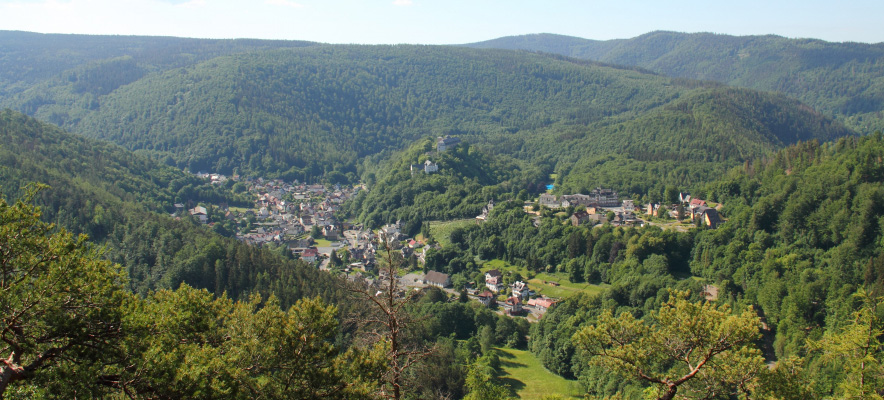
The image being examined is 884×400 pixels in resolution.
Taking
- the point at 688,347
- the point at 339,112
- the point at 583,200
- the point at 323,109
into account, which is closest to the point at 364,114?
the point at 339,112

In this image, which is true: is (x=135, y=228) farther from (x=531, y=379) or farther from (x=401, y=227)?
(x=531, y=379)

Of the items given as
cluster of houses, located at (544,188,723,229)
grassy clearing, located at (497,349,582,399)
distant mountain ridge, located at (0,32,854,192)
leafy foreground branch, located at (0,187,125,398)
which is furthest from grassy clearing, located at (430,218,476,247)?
leafy foreground branch, located at (0,187,125,398)

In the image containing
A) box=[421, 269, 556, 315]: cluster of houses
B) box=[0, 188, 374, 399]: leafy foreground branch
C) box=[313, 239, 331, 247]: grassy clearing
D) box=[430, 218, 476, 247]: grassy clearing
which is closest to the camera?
box=[0, 188, 374, 399]: leafy foreground branch

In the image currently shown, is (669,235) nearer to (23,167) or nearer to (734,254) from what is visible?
(734,254)

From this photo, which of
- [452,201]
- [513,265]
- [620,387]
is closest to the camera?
[620,387]

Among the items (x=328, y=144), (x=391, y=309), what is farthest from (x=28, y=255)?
(x=328, y=144)

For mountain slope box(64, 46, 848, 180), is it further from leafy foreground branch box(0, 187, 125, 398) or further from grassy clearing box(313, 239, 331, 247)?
leafy foreground branch box(0, 187, 125, 398)
